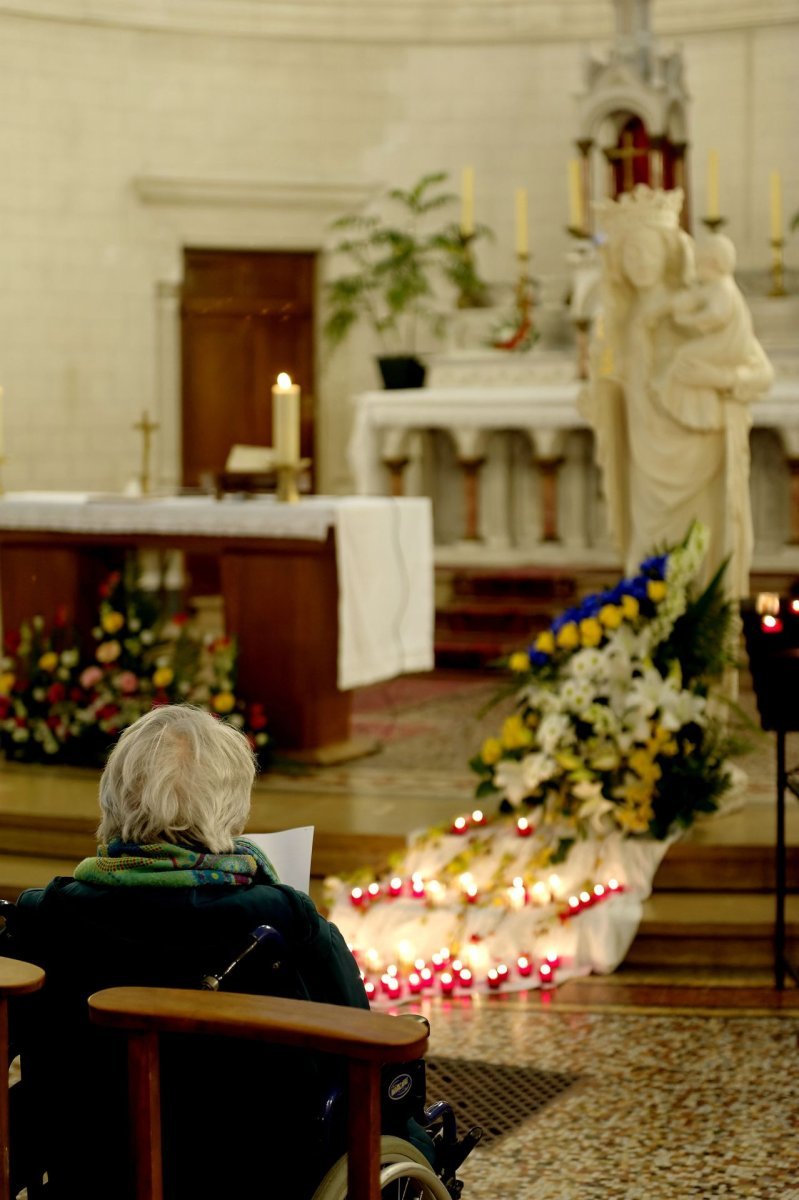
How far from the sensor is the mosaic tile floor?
3.67 m

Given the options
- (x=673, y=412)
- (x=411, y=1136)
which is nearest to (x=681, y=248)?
(x=673, y=412)

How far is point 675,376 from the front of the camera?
19.6 ft

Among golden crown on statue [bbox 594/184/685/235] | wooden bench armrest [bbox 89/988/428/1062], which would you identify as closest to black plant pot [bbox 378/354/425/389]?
golden crown on statue [bbox 594/184/685/235]

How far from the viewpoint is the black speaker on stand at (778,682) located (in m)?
4.77

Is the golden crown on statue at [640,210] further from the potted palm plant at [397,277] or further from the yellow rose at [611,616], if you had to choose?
the potted palm plant at [397,277]

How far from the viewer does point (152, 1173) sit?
2455 mm

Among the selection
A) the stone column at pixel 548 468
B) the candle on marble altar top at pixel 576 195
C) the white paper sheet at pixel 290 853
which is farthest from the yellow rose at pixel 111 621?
the white paper sheet at pixel 290 853

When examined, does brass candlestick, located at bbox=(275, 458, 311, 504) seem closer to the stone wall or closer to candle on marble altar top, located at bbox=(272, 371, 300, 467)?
candle on marble altar top, located at bbox=(272, 371, 300, 467)

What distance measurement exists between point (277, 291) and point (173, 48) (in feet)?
5.49

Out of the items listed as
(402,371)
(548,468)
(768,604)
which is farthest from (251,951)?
(402,371)

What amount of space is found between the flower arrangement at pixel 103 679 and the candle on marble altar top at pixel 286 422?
0.74 metres

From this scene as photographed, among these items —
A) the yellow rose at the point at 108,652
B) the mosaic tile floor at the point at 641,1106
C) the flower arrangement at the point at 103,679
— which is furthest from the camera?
the yellow rose at the point at 108,652

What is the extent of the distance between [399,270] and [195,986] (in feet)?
29.9

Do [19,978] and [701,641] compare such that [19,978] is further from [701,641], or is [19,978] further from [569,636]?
[701,641]
